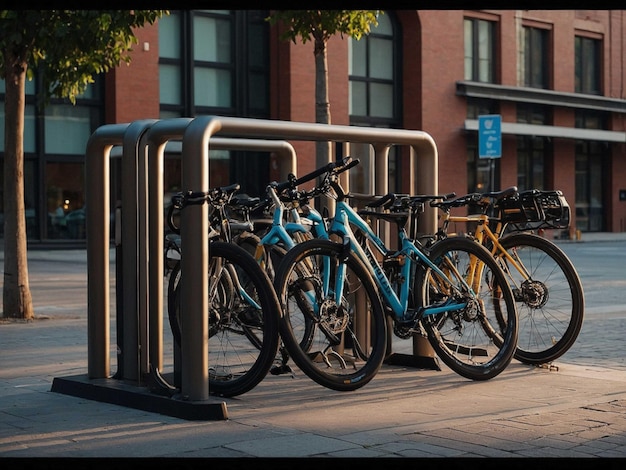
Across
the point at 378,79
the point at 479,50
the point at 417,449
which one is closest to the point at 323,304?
the point at 417,449

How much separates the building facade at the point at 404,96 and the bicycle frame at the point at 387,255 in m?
22.1

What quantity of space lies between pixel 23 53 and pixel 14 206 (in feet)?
5.34

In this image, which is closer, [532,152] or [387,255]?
[387,255]

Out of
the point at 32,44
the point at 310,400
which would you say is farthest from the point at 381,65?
the point at 310,400

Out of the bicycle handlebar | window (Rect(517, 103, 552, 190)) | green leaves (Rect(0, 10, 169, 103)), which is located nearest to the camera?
the bicycle handlebar

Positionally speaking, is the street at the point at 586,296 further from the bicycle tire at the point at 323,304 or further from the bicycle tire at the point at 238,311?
the bicycle tire at the point at 238,311

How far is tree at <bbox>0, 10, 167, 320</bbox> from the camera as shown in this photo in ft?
37.9

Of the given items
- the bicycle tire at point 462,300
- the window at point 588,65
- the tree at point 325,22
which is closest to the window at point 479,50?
the window at point 588,65

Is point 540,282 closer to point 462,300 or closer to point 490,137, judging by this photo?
point 462,300

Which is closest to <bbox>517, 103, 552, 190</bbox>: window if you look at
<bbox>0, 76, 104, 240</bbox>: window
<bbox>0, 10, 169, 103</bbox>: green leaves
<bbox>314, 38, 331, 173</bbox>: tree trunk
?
<bbox>0, 76, 104, 240</bbox>: window

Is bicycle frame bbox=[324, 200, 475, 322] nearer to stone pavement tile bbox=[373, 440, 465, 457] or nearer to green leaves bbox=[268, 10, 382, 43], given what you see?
stone pavement tile bbox=[373, 440, 465, 457]

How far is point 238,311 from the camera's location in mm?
6754

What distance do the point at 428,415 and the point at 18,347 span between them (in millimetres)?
4470

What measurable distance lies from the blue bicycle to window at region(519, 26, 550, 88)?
35690 mm
